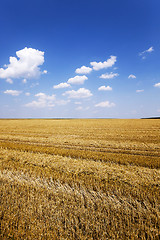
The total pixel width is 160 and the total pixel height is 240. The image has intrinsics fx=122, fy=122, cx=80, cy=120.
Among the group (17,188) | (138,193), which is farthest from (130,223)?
(17,188)

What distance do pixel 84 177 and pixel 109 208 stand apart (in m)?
1.52

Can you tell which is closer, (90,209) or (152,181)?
(90,209)

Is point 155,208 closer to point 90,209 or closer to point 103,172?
point 90,209

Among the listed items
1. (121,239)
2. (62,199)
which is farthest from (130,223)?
(62,199)

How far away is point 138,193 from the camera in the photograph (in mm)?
3385

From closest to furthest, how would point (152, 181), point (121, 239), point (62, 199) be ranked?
1. point (121, 239)
2. point (62, 199)
3. point (152, 181)

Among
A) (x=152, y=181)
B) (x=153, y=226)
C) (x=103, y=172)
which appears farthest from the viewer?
(x=103, y=172)

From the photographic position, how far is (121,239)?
2197mm

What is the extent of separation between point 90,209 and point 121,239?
815 millimetres

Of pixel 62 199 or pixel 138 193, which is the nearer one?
pixel 62 199

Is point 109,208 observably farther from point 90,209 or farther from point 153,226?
point 153,226

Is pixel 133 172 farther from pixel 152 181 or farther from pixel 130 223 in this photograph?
pixel 130 223

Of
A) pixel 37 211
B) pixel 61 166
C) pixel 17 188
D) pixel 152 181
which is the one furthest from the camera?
pixel 61 166

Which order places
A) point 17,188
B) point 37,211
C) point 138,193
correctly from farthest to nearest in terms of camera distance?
1. point 17,188
2. point 138,193
3. point 37,211
